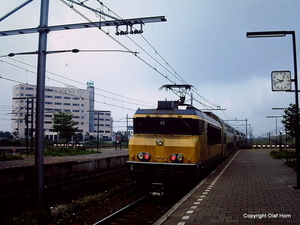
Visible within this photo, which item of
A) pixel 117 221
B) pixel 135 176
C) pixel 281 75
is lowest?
pixel 117 221

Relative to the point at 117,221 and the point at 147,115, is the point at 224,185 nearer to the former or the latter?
the point at 147,115

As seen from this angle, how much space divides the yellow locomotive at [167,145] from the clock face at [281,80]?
3079 millimetres

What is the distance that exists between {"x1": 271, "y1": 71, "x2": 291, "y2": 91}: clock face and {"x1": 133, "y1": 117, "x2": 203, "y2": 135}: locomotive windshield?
3.18m

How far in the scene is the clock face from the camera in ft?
44.3

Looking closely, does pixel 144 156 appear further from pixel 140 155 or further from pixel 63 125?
pixel 63 125

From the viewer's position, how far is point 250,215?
28.0 ft

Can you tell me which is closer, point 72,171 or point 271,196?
point 271,196

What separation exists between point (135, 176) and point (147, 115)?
8.05 ft

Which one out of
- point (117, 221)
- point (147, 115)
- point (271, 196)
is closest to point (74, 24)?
point (147, 115)

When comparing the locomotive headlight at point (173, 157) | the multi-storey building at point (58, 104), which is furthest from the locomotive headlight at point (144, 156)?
the multi-storey building at point (58, 104)

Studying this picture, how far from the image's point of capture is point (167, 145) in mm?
12586

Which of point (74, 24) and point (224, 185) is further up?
point (74, 24)

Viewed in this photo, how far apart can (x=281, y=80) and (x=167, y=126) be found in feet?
15.4

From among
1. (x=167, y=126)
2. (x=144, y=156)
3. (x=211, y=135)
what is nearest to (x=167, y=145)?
(x=144, y=156)
